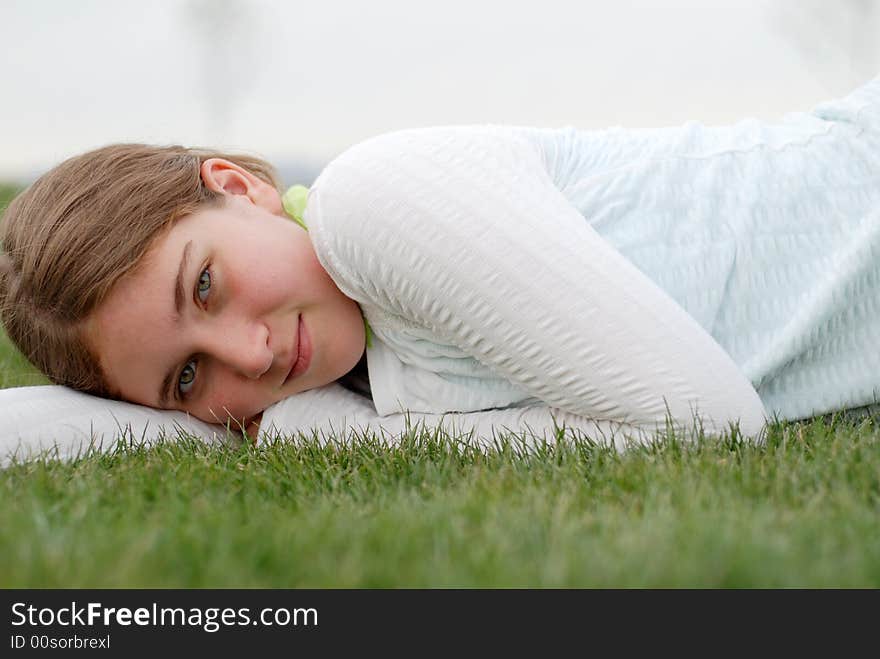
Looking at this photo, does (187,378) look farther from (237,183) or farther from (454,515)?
(454,515)

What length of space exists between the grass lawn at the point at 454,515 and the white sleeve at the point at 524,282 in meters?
0.13

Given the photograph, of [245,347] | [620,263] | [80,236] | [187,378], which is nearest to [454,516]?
[620,263]

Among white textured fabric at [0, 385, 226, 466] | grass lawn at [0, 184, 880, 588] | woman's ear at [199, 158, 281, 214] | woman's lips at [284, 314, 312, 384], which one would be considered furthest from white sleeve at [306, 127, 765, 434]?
white textured fabric at [0, 385, 226, 466]

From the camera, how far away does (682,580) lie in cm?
126

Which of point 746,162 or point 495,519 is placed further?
point 746,162

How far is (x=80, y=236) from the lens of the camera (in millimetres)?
2371

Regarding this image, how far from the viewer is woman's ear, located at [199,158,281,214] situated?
2.54 m

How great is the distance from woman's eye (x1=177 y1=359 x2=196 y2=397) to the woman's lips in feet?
0.82

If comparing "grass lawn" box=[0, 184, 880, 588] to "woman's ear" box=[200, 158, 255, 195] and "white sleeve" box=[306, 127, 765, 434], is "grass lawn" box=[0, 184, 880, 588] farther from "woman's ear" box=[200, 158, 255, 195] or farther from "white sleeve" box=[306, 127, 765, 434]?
"woman's ear" box=[200, 158, 255, 195]

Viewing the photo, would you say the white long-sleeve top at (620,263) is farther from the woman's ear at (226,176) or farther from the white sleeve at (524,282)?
the woman's ear at (226,176)
